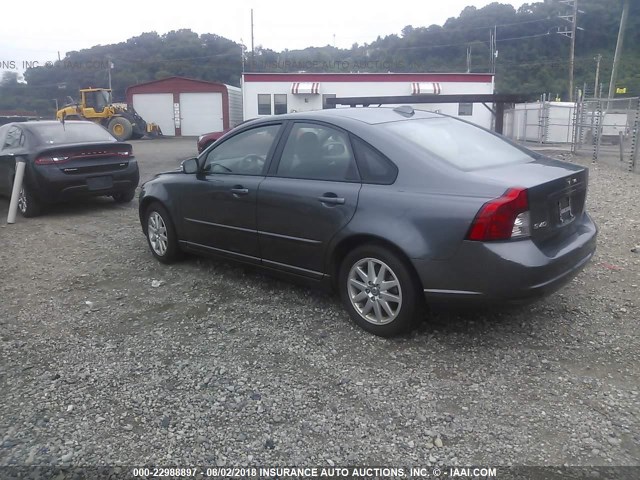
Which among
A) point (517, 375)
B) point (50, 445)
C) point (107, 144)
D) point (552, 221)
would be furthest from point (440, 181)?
point (107, 144)

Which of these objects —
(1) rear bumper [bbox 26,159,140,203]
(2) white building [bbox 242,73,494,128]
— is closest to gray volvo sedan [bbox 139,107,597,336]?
(1) rear bumper [bbox 26,159,140,203]

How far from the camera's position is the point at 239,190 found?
477 centimetres

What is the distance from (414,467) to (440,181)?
1782mm

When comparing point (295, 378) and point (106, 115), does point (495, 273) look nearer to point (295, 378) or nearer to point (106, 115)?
point (295, 378)

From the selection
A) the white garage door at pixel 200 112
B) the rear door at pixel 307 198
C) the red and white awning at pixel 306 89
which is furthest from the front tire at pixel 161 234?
the white garage door at pixel 200 112

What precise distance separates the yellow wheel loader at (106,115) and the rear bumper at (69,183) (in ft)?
76.5

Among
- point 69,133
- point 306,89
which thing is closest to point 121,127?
point 306,89

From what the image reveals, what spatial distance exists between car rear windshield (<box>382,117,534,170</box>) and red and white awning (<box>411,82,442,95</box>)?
2704cm

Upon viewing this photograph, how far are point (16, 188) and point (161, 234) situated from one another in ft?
12.4

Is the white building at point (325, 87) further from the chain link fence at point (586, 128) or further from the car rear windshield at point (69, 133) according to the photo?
the car rear windshield at point (69, 133)

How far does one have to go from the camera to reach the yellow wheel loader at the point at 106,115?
1246 inches

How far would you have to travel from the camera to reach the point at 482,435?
2.87 meters

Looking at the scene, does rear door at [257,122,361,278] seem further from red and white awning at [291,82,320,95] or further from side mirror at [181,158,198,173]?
red and white awning at [291,82,320,95]

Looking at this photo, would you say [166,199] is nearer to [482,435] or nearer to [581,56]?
[482,435]
